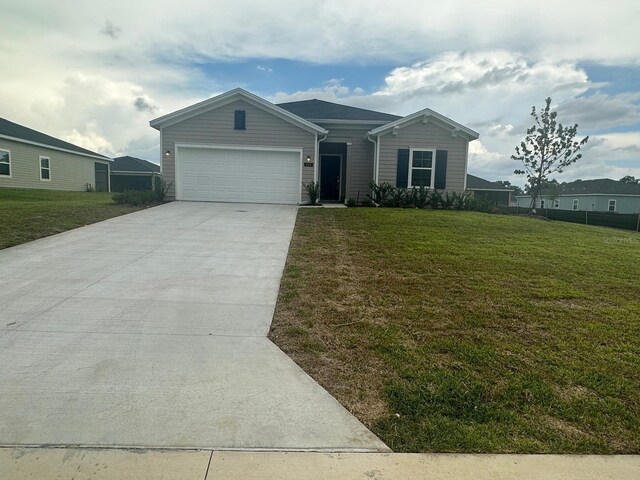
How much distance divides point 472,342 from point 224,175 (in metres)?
14.0

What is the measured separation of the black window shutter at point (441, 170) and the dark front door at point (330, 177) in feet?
14.5

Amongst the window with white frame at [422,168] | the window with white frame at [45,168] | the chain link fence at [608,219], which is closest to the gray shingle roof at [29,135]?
the window with white frame at [45,168]

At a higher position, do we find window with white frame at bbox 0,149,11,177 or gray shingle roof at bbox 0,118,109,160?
gray shingle roof at bbox 0,118,109,160

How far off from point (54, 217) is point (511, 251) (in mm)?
11032

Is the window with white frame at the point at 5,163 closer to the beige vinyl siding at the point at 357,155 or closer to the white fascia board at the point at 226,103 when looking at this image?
the white fascia board at the point at 226,103

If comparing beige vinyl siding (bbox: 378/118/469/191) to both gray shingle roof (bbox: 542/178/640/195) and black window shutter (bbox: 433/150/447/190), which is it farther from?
gray shingle roof (bbox: 542/178/640/195)

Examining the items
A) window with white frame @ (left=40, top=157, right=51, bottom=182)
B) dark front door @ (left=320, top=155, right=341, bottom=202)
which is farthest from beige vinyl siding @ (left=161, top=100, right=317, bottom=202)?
window with white frame @ (left=40, top=157, right=51, bottom=182)

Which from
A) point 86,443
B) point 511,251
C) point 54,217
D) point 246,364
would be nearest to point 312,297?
point 246,364

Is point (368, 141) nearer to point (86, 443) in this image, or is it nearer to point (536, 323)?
point (536, 323)

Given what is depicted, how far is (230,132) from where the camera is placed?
1650 centimetres

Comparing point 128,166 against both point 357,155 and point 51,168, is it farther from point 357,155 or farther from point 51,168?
point 357,155

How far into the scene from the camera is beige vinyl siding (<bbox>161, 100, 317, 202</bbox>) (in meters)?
16.4

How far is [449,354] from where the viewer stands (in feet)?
12.8

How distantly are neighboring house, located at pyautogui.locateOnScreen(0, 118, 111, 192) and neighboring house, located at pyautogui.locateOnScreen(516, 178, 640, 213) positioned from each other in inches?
1376
